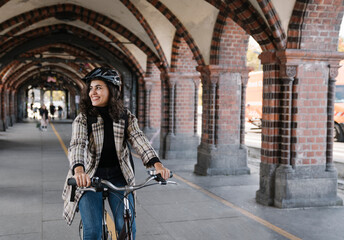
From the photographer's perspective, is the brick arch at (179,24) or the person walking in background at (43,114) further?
the person walking in background at (43,114)

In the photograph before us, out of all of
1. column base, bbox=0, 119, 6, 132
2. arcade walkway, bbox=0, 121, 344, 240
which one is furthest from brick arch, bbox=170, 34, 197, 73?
column base, bbox=0, 119, 6, 132

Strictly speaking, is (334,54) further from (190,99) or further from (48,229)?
(190,99)

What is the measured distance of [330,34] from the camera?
6211 mm

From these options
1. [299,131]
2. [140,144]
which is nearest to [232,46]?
[299,131]

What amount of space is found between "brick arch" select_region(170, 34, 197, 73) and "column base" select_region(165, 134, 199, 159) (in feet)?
6.16

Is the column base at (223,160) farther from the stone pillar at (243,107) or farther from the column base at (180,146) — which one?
the column base at (180,146)

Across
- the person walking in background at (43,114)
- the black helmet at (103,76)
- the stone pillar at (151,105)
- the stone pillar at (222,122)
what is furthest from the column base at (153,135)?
the black helmet at (103,76)

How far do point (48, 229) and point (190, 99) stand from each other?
7424 mm

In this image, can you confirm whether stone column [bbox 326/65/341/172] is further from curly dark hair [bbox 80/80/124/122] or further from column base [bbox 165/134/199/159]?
column base [bbox 165/134/199/159]

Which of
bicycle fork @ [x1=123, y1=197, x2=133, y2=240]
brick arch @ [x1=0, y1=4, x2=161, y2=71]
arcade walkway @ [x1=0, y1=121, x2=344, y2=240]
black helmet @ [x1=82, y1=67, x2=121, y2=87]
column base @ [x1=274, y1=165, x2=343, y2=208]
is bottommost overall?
arcade walkway @ [x1=0, y1=121, x2=344, y2=240]

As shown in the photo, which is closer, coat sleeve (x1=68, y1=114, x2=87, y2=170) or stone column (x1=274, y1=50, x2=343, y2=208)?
coat sleeve (x1=68, y1=114, x2=87, y2=170)

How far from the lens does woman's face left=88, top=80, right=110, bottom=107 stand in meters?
2.90

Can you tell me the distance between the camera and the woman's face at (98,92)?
2.90 meters

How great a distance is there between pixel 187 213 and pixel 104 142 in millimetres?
3139
